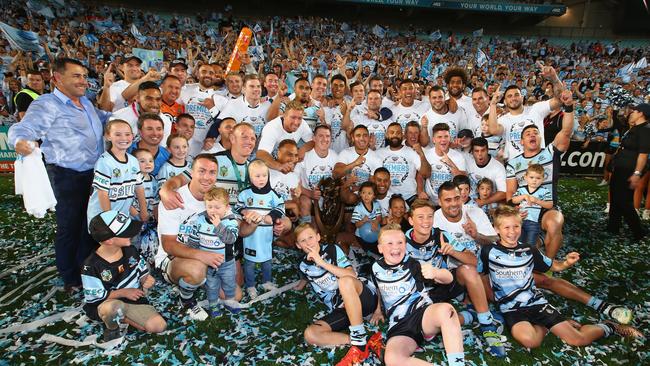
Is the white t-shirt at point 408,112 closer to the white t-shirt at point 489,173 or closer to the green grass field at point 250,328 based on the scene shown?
the white t-shirt at point 489,173

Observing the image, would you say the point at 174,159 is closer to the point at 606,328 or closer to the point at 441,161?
the point at 441,161

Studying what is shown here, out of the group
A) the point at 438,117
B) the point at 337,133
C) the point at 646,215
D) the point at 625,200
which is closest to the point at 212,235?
the point at 337,133

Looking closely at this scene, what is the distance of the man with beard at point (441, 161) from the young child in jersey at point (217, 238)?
354 centimetres

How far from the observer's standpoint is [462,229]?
16.5 feet

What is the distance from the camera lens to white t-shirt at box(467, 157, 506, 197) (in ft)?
20.6

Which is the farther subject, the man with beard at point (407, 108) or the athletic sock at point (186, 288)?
the man with beard at point (407, 108)

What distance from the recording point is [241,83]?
7.36 meters

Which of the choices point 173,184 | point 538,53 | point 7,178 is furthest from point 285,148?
point 538,53

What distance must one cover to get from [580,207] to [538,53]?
27738mm

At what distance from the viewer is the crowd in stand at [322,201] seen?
4.04 meters

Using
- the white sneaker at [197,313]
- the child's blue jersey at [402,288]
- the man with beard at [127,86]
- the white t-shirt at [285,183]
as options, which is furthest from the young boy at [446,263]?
the man with beard at [127,86]

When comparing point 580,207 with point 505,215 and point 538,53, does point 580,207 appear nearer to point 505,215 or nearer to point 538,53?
point 505,215

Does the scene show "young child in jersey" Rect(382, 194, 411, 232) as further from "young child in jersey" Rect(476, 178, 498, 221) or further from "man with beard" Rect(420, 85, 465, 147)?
"man with beard" Rect(420, 85, 465, 147)

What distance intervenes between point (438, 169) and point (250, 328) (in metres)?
4.02
